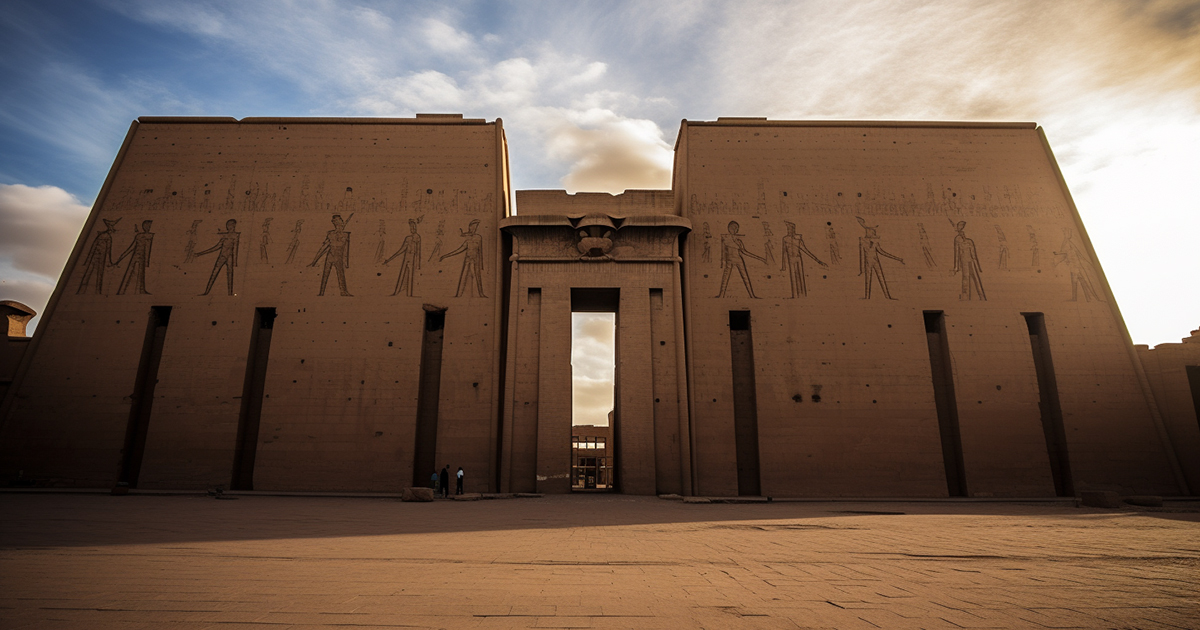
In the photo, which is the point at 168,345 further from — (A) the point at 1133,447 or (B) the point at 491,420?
(A) the point at 1133,447

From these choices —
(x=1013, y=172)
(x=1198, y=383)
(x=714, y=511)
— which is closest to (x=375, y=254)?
(x=714, y=511)

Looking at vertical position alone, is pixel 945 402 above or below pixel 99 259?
below

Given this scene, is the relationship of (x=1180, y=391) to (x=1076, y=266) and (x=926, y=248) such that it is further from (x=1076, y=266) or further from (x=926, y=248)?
(x=926, y=248)

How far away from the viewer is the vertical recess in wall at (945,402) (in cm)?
1645

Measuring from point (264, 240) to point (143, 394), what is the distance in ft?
18.2

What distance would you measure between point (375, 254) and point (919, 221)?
17094mm

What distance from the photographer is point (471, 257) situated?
17.8 m

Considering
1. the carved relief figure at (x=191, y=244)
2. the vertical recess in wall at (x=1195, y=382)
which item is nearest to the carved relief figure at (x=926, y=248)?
the vertical recess in wall at (x=1195, y=382)

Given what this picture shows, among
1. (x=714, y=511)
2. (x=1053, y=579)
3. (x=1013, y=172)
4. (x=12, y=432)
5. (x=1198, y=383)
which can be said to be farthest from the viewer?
(x=1013, y=172)

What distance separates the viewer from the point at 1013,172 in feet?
62.6

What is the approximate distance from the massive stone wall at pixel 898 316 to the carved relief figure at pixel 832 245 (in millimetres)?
66

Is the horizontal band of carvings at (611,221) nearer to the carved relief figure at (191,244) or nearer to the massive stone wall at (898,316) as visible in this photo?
the massive stone wall at (898,316)

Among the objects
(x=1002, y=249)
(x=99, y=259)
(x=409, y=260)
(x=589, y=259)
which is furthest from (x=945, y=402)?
(x=99, y=259)

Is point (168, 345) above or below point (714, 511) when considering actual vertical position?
above
